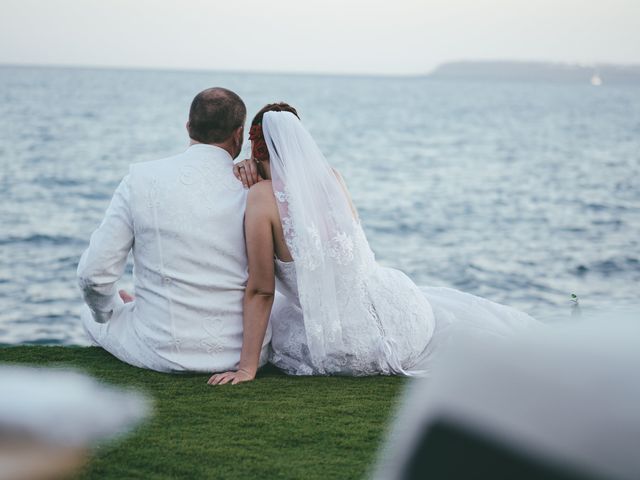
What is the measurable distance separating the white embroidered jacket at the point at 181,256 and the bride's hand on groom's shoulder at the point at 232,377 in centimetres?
12

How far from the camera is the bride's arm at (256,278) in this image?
4535 millimetres

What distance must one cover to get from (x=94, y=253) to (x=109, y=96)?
70129 mm

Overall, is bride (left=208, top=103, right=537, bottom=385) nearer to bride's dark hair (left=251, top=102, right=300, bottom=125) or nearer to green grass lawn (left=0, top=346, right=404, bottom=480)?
bride's dark hair (left=251, top=102, right=300, bottom=125)

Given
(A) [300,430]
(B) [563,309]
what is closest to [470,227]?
(B) [563,309]

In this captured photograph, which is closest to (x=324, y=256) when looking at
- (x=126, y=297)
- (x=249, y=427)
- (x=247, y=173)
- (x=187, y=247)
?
(x=247, y=173)

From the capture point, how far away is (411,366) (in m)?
4.86

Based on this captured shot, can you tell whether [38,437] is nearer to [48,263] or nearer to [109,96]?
[48,263]

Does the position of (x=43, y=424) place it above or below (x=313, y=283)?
above

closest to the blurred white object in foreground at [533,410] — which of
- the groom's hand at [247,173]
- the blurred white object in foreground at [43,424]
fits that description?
the blurred white object in foreground at [43,424]

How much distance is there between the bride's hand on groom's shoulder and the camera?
4.50 meters

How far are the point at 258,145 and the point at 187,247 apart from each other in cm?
67

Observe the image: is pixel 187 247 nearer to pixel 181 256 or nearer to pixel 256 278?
pixel 181 256

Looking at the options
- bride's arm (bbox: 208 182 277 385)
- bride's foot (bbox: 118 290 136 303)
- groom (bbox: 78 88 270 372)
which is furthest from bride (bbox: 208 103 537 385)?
bride's foot (bbox: 118 290 136 303)

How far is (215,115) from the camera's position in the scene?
454cm
